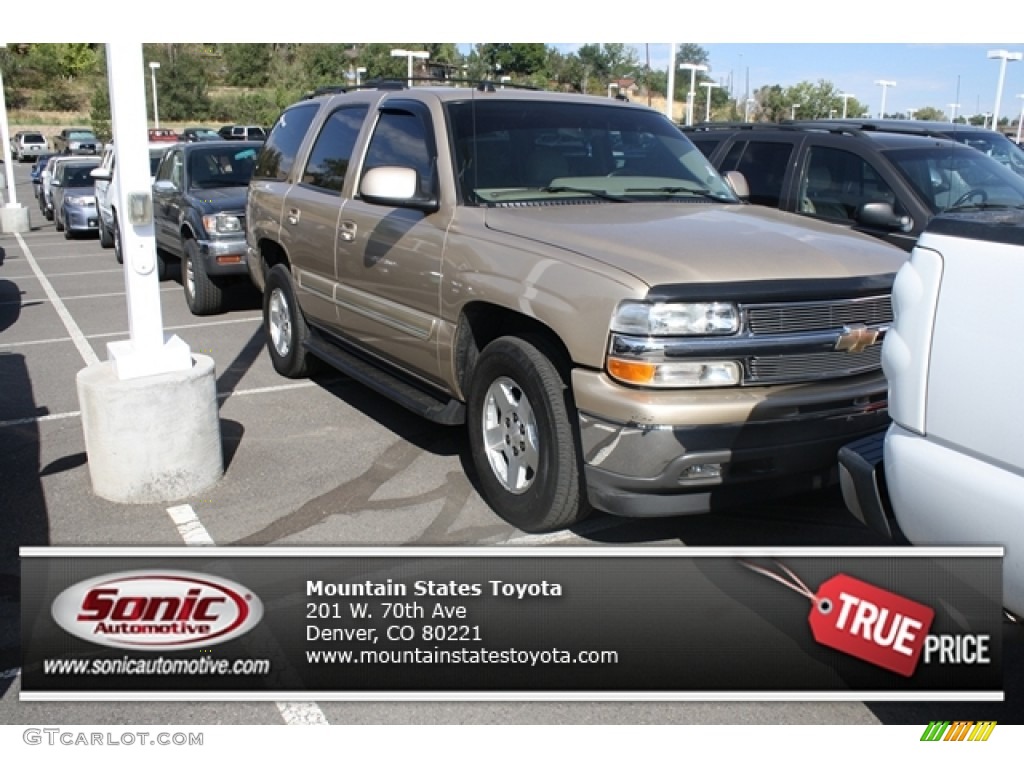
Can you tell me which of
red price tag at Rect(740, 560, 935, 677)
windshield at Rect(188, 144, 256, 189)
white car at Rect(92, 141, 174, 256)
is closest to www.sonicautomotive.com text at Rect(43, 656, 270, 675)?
red price tag at Rect(740, 560, 935, 677)

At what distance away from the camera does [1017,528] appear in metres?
2.47

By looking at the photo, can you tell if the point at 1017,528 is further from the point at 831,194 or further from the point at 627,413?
the point at 831,194

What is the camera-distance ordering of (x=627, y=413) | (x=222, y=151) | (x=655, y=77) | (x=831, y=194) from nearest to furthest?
1. (x=627, y=413)
2. (x=831, y=194)
3. (x=222, y=151)
4. (x=655, y=77)

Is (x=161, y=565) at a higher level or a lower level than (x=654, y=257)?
lower

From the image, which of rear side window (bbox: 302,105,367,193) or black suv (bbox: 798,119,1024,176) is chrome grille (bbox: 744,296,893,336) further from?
black suv (bbox: 798,119,1024,176)

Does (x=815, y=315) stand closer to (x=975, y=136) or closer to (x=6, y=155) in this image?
(x=975, y=136)

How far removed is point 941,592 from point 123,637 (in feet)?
9.11

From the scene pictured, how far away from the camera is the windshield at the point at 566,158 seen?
16.6 feet

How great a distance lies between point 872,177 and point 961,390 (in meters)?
4.78

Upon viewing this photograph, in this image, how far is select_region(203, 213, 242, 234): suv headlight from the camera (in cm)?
983

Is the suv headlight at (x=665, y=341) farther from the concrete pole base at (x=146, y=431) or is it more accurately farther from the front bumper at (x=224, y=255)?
the front bumper at (x=224, y=255)

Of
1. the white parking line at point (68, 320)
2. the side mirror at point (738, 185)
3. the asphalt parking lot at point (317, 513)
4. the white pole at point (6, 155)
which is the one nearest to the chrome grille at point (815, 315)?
the asphalt parking lot at point (317, 513)

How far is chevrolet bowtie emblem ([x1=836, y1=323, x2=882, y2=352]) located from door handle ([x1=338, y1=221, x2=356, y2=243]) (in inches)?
118
